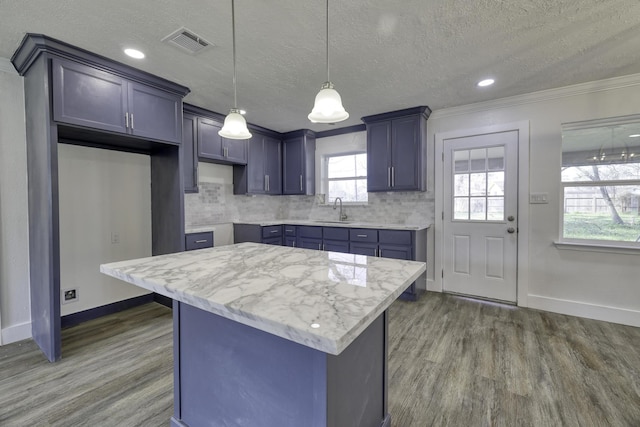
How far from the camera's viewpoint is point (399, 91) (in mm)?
3057

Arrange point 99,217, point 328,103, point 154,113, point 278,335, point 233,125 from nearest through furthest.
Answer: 1. point 278,335
2. point 328,103
3. point 233,125
4. point 154,113
5. point 99,217

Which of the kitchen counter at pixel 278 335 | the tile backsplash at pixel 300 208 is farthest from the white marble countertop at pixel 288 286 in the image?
the tile backsplash at pixel 300 208

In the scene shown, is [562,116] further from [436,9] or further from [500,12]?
[436,9]

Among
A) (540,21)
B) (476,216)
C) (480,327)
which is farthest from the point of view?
(476,216)

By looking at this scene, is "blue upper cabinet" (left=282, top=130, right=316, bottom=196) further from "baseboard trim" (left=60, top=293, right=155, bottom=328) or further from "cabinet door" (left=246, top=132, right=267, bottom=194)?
"baseboard trim" (left=60, top=293, right=155, bottom=328)

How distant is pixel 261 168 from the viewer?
4.52 meters

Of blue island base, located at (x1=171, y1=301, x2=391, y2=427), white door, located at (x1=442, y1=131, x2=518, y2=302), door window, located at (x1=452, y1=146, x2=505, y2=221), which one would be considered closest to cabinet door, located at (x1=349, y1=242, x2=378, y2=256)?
white door, located at (x1=442, y1=131, x2=518, y2=302)

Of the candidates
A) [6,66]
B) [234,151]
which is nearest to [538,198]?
[234,151]

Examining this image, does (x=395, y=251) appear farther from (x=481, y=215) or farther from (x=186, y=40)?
(x=186, y=40)

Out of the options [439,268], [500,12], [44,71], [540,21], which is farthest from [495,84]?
[44,71]

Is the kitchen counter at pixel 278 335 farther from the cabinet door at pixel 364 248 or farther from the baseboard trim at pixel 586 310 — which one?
the baseboard trim at pixel 586 310

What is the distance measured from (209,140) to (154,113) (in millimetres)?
1022

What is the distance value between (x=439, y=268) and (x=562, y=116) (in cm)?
216

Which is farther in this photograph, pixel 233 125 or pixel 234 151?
pixel 234 151
